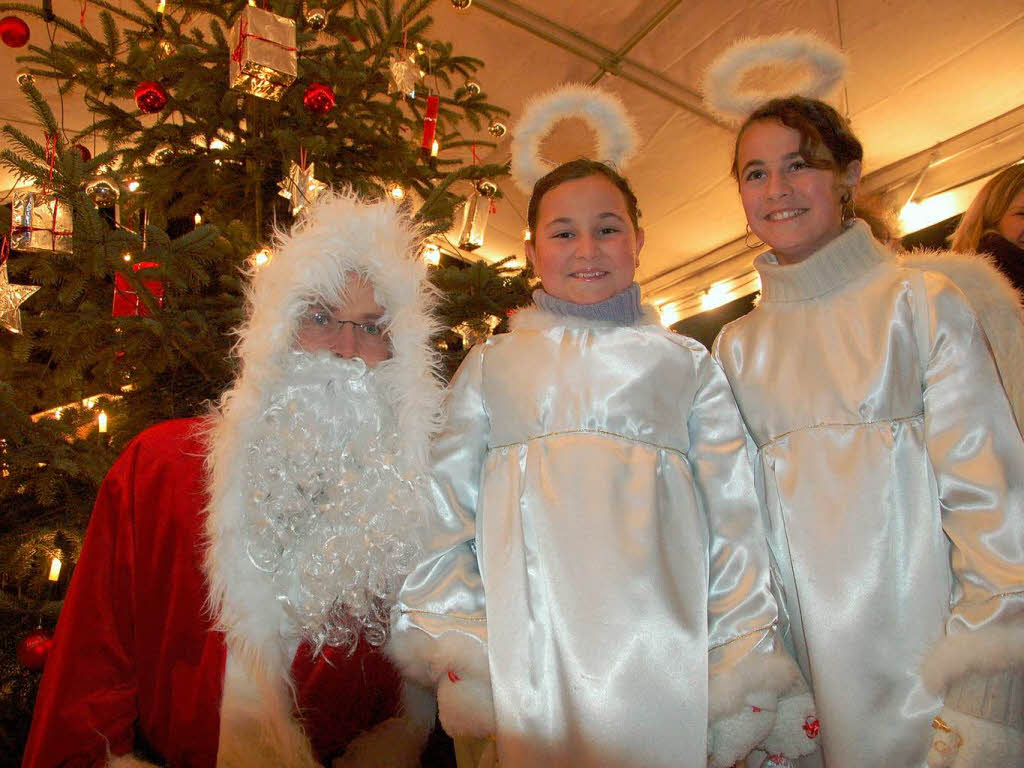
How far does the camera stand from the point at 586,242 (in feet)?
6.33

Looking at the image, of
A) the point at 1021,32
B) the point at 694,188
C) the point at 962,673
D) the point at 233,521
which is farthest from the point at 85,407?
the point at 1021,32

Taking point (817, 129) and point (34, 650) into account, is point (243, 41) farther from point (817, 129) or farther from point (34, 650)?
point (34, 650)

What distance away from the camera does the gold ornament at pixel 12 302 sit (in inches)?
91.7

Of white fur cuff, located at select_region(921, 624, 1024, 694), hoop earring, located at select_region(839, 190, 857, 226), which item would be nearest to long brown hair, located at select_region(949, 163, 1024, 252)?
hoop earring, located at select_region(839, 190, 857, 226)

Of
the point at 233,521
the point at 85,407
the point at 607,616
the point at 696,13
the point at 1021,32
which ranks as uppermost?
the point at 696,13

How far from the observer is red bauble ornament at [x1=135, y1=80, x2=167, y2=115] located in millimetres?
2533

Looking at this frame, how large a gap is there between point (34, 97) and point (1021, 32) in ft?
16.6

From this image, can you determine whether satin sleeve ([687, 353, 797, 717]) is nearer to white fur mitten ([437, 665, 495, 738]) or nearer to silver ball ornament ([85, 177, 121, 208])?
white fur mitten ([437, 665, 495, 738])

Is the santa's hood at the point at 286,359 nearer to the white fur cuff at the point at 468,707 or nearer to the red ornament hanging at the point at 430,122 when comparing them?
the white fur cuff at the point at 468,707

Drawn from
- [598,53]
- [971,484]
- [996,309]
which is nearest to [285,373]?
[971,484]

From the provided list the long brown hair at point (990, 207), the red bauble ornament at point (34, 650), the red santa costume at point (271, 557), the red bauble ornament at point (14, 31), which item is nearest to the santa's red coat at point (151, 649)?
the red santa costume at point (271, 557)

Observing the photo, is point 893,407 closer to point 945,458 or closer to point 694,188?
point 945,458

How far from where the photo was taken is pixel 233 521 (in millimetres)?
1660

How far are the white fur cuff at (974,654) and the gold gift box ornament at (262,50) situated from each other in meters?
2.59
